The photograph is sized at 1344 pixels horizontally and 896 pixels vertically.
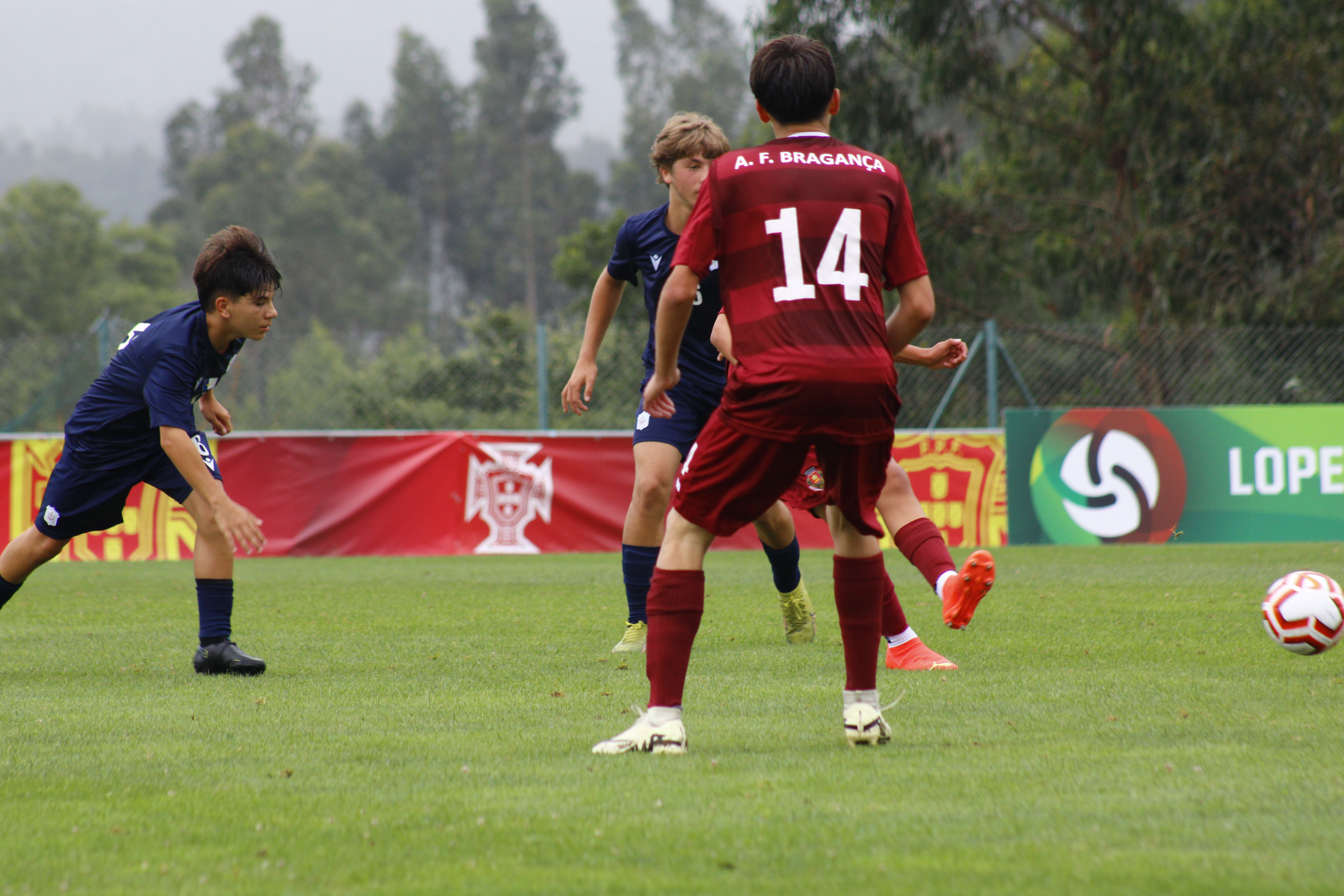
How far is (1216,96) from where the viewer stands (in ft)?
68.5

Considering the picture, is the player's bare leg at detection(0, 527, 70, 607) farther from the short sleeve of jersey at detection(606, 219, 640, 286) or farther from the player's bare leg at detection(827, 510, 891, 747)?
the player's bare leg at detection(827, 510, 891, 747)

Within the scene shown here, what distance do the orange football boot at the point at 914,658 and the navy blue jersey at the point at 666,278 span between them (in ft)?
4.32

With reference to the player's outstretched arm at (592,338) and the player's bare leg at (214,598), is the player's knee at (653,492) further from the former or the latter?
the player's bare leg at (214,598)

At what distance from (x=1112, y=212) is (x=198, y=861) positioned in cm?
2197

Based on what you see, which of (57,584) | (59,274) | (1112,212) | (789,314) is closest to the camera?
(789,314)

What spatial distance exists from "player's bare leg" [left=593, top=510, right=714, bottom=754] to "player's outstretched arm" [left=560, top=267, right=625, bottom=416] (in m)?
1.76

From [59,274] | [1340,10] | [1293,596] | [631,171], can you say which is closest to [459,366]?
[1293,596]

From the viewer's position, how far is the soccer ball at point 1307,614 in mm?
4797

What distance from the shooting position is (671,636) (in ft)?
11.4

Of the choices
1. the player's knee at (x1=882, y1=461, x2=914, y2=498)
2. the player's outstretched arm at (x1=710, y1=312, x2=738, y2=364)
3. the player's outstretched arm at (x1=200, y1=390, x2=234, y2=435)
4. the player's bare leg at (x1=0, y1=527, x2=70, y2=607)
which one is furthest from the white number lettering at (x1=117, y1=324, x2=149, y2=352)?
the player's knee at (x1=882, y1=461, x2=914, y2=498)

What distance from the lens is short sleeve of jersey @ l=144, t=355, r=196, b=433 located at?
484cm

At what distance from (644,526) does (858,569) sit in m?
2.17

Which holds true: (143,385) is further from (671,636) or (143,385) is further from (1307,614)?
(1307,614)

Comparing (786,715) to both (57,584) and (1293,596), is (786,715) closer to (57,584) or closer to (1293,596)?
(1293,596)
